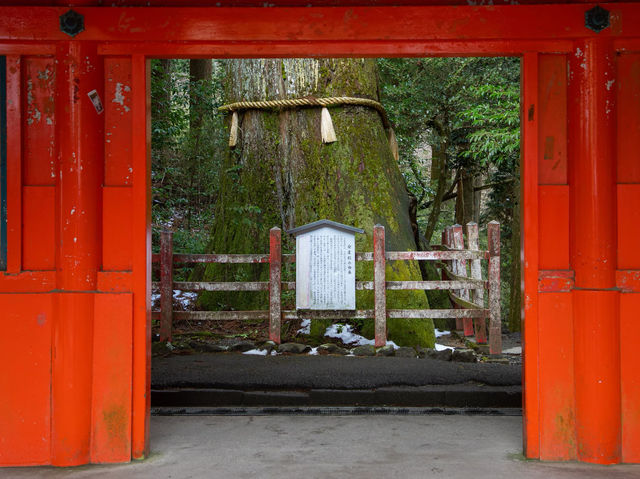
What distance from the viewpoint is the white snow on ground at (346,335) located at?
8340mm

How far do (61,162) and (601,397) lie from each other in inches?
153

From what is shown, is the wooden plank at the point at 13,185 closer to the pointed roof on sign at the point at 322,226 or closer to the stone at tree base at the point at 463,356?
the pointed roof on sign at the point at 322,226

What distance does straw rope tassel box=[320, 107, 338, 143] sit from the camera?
9000 millimetres

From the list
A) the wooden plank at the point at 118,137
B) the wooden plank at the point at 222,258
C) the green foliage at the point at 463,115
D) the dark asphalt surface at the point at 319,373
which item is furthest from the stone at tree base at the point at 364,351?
the green foliage at the point at 463,115

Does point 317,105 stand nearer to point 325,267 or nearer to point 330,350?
point 325,267

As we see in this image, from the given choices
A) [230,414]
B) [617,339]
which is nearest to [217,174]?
[230,414]

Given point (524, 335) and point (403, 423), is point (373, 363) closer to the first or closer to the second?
point (403, 423)

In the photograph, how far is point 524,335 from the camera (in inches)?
163

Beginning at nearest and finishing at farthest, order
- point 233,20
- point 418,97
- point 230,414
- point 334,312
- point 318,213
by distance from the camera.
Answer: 1. point 233,20
2. point 230,414
3. point 334,312
4. point 318,213
5. point 418,97

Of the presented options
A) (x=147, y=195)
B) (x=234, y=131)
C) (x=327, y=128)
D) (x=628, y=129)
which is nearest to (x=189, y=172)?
(x=234, y=131)

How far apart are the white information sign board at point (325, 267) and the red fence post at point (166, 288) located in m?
1.76

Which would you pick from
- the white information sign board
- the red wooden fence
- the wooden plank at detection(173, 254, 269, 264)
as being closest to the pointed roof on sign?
the white information sign board

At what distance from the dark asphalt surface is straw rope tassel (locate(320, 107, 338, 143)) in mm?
3445

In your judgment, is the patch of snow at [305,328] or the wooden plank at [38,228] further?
the patch of snow at [305,328]
